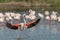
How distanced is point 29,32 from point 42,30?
66 centimetres

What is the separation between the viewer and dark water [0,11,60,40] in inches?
565

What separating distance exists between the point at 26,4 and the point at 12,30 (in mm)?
9036

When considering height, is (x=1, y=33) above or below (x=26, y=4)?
above

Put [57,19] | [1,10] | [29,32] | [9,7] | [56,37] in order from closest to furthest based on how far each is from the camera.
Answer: [56,37] < [29,32] < [57,19] < [1,10] < [9,7]

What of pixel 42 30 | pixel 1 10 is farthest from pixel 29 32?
pixel 1 10

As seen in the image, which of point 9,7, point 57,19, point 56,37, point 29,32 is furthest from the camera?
point 9,7

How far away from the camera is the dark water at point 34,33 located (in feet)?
47.1

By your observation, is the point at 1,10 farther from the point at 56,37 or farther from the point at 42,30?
the point at 56,37

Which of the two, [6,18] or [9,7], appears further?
[9,7]

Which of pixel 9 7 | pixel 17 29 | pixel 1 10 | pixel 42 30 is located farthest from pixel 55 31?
pixel 9 7

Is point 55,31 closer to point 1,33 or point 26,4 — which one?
point 1,33

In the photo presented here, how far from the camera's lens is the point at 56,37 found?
47.3 feet

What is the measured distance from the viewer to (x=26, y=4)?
24875 mm

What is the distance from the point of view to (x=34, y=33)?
15109mm
